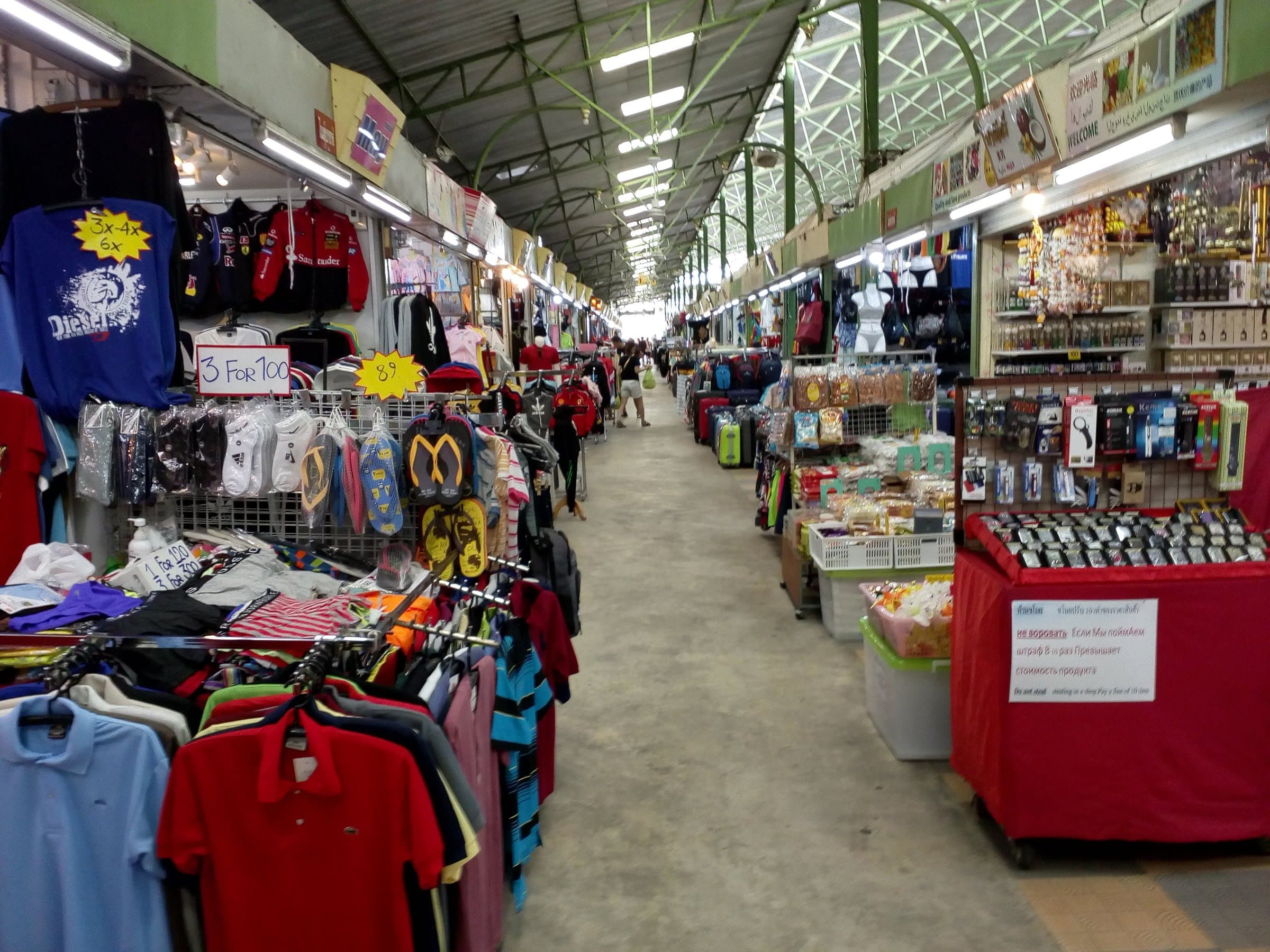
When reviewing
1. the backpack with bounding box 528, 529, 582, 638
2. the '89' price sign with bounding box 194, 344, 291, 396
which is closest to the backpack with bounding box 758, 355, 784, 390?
the backpack with bounding box 528, 529, 582, 638

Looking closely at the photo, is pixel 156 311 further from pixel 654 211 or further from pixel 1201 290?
pixel 654 211

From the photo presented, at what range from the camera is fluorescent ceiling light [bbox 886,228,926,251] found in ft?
21.7

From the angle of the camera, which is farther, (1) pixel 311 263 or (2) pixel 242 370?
(1) pixel 311 263

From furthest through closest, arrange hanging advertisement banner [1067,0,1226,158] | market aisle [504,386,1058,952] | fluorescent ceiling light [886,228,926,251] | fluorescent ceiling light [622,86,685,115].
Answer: fluorescent ceiling light [622,86,685,115] → fluorescent ceiling light [886,228,926,251] → hanging advertisement banner [1067,0,1226,158] → market aisle [504,386,1058,952]

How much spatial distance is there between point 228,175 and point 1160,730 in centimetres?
565

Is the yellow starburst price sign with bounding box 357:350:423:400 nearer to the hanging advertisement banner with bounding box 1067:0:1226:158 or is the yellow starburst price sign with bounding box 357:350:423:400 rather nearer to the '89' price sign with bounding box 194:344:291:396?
the '89' price sign with bounding box 194:344:291:396

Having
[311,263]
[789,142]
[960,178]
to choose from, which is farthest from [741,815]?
[789,142]

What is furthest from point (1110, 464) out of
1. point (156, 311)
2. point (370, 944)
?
point (156, 311)

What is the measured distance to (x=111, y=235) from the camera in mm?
3074

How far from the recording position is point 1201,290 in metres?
6.85

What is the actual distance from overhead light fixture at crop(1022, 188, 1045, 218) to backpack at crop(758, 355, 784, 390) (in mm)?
7806

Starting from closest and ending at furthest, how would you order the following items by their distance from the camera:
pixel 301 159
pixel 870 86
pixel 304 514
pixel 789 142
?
pixel 304 514 < pixel 301 159 < pixel 870 86 < pixel 789 142

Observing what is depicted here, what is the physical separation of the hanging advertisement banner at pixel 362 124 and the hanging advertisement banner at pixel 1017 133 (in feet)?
11.6

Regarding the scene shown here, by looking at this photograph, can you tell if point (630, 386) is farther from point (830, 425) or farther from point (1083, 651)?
point (1083, 651)
